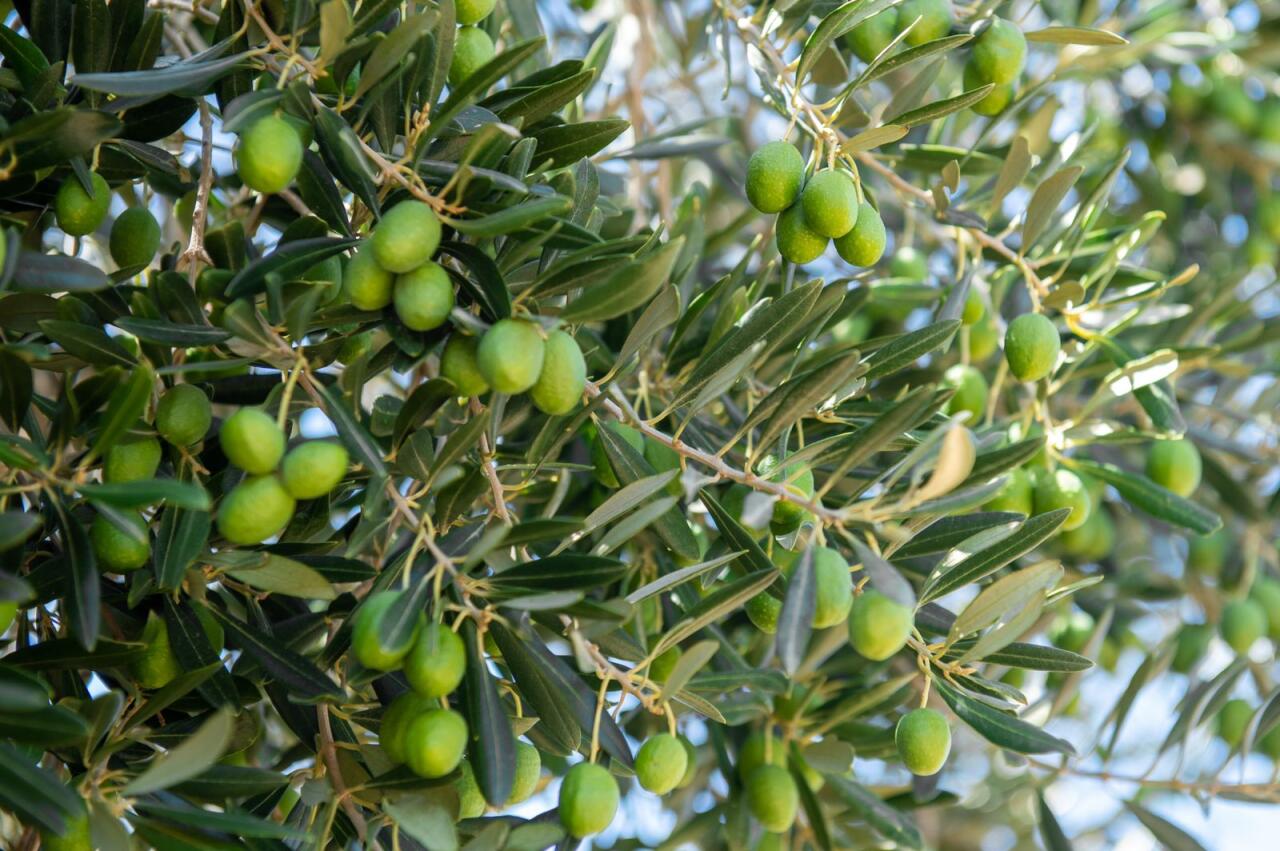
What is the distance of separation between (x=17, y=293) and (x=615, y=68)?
228 cm

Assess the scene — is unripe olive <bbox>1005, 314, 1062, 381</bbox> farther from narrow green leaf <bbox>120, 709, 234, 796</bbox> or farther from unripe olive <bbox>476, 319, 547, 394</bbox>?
narrow green leaf <bbox>120, 709, 234, 796</bbox>

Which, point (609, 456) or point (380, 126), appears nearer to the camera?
point (380, 126)

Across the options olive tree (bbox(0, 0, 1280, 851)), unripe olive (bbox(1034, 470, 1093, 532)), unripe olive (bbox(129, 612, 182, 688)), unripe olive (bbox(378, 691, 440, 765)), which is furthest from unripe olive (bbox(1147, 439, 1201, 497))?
unripe olive (bbox(129, 612, 182, 688))

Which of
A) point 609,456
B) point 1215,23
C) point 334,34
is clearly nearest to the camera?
point 334,34

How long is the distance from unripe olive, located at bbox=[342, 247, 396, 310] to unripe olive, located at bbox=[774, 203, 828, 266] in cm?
56

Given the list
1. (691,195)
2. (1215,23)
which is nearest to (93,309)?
(691,195)

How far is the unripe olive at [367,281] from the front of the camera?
134 centimetres

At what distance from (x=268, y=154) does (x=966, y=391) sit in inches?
51.1

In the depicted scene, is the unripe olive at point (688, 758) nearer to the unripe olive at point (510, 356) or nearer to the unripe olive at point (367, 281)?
the unripe olive at point (510, 356)

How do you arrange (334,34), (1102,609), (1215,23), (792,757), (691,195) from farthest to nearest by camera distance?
(1215,23) < (1102,609) < (691,195) < (792,757) < (334,34)

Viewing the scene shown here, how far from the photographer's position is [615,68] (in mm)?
3453

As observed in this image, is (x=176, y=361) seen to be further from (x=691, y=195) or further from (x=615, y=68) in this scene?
(x=615, y=68)

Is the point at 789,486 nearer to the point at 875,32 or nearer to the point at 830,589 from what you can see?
the point at 830,589

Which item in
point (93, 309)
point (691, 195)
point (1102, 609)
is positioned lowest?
point (1102, 609)
